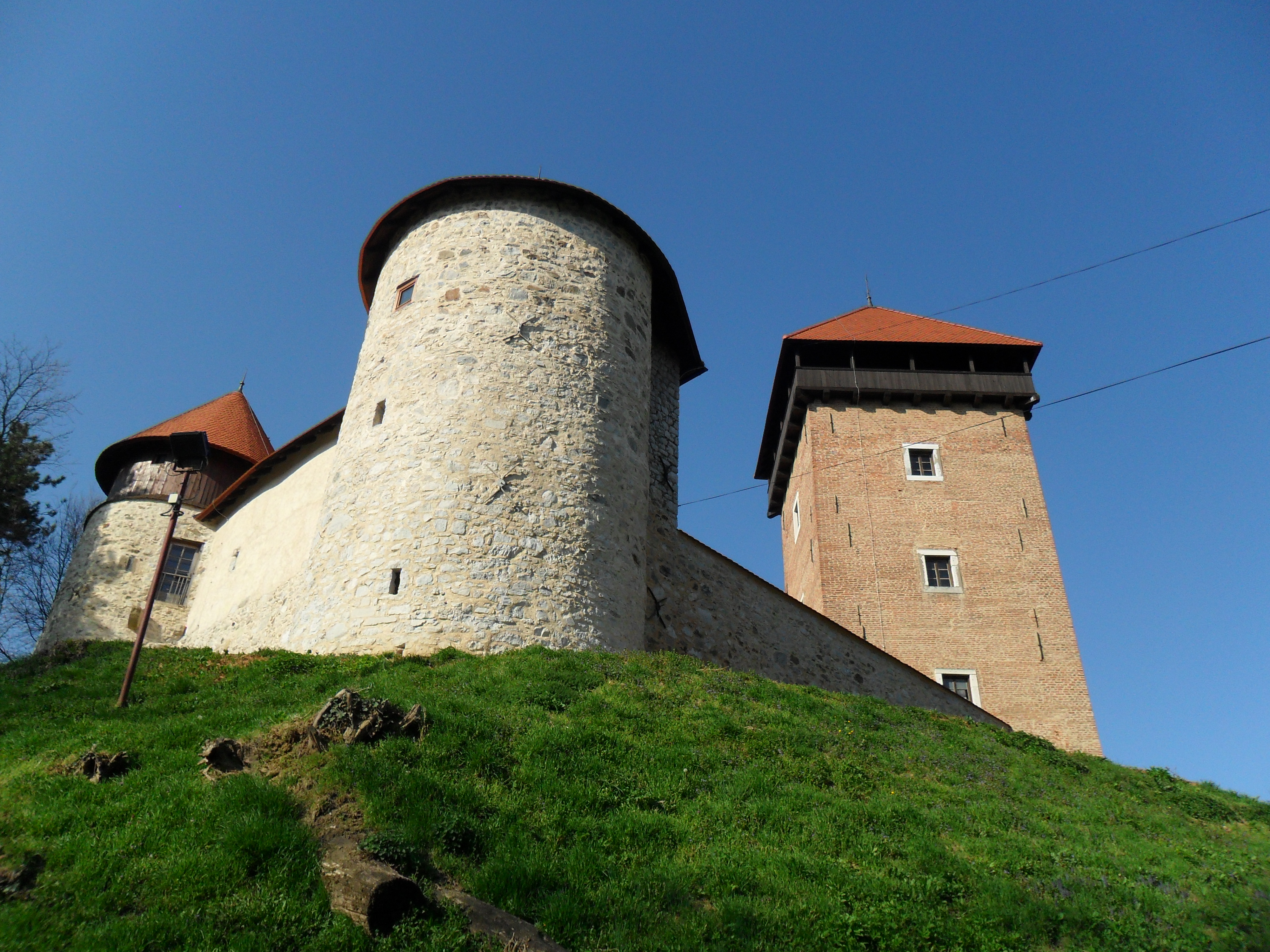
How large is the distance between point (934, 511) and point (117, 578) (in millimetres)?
19949

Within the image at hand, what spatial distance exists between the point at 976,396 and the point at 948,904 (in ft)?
66.3

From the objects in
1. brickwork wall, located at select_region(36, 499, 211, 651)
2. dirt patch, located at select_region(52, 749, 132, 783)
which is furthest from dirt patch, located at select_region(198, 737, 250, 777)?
brickwork wall, located at select_region(36, 499, 211, 651)

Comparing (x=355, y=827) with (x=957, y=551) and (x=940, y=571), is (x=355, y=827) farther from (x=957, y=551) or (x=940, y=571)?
(x=957, y=551)

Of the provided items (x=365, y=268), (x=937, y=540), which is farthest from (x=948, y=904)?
(x=937, y=540)

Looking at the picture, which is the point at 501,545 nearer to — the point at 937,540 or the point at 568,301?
the point at 568,301

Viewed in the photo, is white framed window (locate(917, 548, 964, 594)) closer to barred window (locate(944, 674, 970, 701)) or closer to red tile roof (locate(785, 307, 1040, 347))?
barred window (locate(944, 674, 970, 701))

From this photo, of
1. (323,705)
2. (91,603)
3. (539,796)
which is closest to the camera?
(539,796)

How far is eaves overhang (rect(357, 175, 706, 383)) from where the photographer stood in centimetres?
1354

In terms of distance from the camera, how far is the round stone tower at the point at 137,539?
1986 centimetres

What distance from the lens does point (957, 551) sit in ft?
71.1

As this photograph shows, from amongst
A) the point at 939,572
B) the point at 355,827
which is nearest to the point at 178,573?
the point at 355,827

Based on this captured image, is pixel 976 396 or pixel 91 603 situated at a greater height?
pixel 976 396

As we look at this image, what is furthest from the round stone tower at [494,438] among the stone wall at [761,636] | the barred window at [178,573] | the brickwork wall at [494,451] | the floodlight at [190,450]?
the barred window at [178,573]

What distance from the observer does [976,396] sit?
78.1ft
